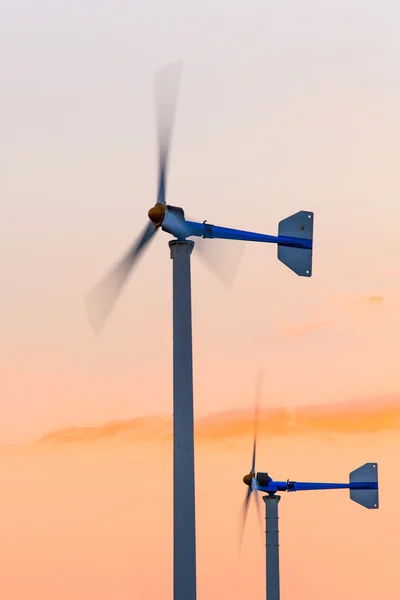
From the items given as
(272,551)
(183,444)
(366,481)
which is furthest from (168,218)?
(366,481)

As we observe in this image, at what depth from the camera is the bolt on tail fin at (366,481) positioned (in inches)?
4365

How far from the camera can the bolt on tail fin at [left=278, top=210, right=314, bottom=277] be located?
7644cm

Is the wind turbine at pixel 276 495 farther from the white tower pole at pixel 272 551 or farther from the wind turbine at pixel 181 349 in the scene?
the wind turbine at pixel 181 349

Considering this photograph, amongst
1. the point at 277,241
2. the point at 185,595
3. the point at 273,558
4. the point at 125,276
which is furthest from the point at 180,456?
the point at 273,558

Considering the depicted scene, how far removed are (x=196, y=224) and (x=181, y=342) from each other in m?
6.62

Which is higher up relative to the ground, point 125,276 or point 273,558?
point 125,276

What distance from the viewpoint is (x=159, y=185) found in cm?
6812

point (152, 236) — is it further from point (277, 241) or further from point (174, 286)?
point (277, 241)

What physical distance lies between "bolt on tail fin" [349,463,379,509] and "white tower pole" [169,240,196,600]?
163ft

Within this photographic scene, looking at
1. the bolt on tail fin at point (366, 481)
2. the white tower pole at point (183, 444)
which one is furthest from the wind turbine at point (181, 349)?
the bolt on tail fin at point (366, 481)

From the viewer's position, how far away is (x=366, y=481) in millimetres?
112062

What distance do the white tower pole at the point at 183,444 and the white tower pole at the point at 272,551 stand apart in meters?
49.4

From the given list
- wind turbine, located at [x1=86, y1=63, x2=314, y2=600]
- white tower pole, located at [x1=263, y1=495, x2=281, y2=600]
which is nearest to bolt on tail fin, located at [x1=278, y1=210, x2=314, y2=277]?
wind turbine, located at [x1=86, y1=63, x2=314, y2=600]

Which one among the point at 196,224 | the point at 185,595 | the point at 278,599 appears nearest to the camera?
the point at 185,595
